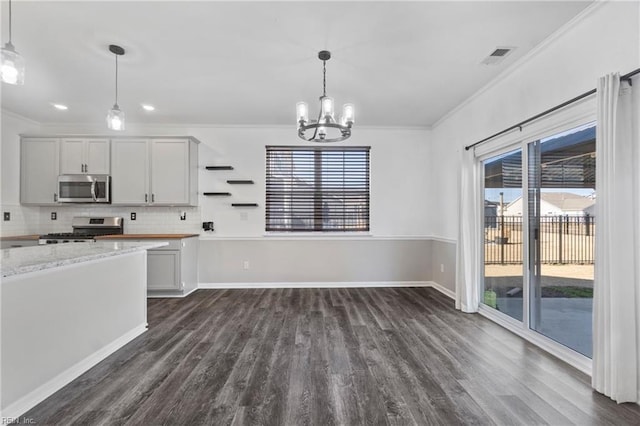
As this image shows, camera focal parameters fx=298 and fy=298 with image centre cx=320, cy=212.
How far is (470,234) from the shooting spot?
3783 millimetres

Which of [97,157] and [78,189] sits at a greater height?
[97,157]

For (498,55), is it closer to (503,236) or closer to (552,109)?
(552,109)

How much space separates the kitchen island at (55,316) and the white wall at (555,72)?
154 inches

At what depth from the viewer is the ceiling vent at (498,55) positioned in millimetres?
2746

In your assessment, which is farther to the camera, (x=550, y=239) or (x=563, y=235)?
(x=550, y=239)

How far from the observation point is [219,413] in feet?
Answer: 5.97

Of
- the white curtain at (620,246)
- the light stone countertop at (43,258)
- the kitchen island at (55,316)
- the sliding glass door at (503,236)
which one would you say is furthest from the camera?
the sliding glass door at (503,236)

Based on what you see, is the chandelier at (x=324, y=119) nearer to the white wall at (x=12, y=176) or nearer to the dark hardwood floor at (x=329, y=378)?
the dark hardwood floor at (x=329, y=378)

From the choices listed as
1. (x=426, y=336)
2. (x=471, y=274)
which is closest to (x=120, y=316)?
(x=426, y=336)

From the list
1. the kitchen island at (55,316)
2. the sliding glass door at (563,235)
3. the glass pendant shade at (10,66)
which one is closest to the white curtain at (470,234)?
the sliding glass door at (563,235)

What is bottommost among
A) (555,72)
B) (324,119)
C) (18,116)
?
(324,119)

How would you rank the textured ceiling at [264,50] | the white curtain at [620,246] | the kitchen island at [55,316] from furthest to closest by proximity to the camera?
1. the textured ceiling at [264,50]
2. the white curtain at [620,246]
3. the kitchen island at [55,316]

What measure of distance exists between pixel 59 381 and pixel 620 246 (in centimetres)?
391

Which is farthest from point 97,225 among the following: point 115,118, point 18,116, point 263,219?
point 115,118
